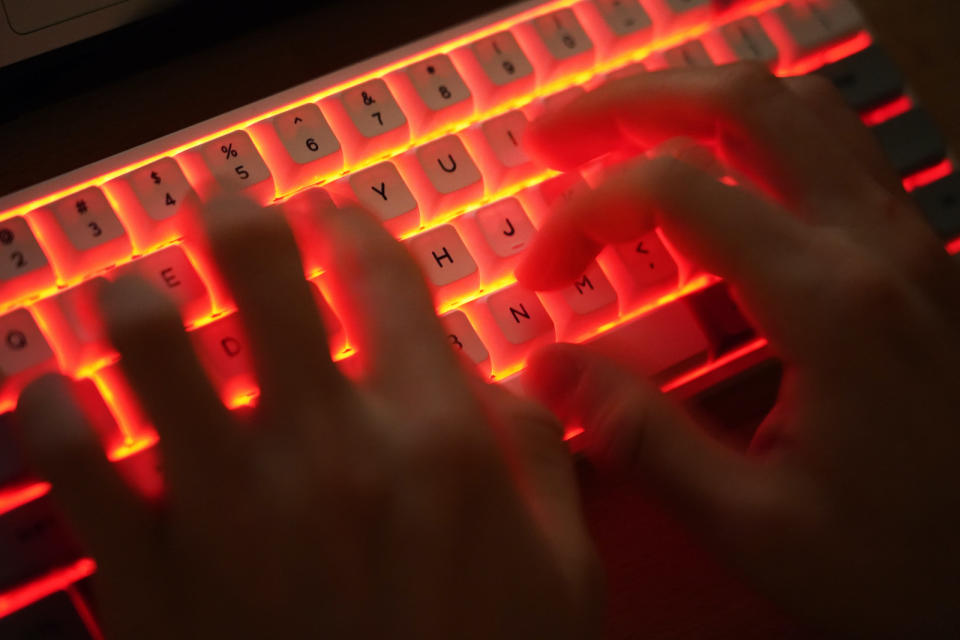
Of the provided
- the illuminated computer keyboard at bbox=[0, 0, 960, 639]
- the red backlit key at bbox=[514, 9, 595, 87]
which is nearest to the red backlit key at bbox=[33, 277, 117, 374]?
the illuminated computer keyboard at bbox=[0, 0, 960, 639]

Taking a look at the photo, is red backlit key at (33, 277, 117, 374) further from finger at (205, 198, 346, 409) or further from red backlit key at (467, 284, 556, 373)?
red backlit key at (467, 284, 556, 373)

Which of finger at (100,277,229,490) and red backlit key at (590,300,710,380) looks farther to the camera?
red backlit key at (590,300,710,380)

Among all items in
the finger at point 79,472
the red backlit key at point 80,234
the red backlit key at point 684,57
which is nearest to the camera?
the finger at point 79,472

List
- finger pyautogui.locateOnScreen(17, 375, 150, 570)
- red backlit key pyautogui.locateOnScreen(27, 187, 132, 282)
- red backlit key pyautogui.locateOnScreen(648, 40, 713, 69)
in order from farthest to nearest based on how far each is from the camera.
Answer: red backlit key pyautogui.locateOnScreen(648, 40, 713, 69) → red backlit key pyautogui.locateOnScreen(27, 187, 132, 282) → finger pyautogui.locateOnScreen(17, 375, 150, 570)

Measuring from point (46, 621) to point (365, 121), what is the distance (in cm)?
34

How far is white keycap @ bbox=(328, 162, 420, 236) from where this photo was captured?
51 cm

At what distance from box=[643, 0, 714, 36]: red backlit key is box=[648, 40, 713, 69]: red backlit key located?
16 mm

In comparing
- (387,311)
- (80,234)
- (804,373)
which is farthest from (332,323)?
(804,373)

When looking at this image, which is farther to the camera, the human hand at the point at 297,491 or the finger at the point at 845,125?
the finger at the point at 845,125

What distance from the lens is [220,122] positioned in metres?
0.52

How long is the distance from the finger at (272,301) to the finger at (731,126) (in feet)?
0.68

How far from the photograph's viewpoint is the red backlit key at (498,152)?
539mm

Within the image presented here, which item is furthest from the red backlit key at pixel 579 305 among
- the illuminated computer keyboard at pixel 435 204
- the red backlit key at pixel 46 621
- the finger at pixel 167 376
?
the red backlit key at pixel 46 621

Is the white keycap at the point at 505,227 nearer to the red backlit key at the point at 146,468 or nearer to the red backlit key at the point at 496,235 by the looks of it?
the red backlit key at the point at 496,235
